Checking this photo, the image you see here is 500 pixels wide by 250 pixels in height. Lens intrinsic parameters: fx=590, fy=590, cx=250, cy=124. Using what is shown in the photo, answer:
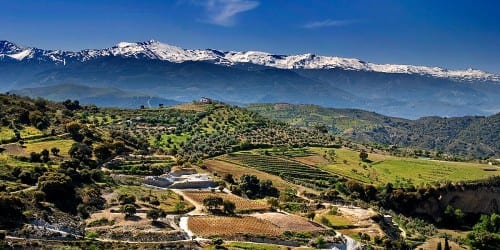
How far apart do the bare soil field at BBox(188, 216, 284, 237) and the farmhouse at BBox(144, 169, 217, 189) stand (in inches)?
812

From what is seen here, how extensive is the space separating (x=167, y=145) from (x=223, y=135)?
21785 millimetres

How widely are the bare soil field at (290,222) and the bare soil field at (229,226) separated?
166 cm

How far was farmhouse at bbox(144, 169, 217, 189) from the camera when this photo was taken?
104 meters

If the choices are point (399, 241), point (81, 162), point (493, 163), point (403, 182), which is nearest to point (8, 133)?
point (81, 162)

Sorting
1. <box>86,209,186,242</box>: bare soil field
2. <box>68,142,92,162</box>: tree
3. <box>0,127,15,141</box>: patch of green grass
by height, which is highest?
<box>0,127,15,141</box>: patch of green grass

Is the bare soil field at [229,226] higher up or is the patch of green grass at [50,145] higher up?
the patch of green grass at [50,145]

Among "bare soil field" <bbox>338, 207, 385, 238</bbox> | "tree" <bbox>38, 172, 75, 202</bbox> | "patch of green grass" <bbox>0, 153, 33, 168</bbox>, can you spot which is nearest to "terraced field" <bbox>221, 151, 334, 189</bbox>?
"bare soil field" <bbox>338, 207, 385, 238</bbox>

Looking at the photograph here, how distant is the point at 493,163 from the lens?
19250 centimetres

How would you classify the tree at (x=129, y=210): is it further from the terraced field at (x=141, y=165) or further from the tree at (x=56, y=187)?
the terraced field at (x=141, y=165)

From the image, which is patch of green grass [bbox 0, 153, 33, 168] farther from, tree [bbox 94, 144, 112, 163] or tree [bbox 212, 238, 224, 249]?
tree [bbox 212, 238, 224, 249]

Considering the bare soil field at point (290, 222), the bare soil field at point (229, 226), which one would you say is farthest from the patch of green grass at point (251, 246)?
the bare soil field at point (290, 222)

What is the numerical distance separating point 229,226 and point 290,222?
10.7 m

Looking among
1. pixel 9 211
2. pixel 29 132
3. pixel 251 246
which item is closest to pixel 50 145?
pixel 29 132

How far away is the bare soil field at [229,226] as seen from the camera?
256ft
